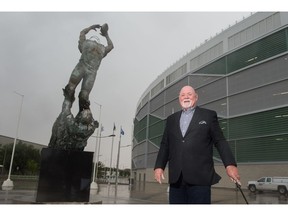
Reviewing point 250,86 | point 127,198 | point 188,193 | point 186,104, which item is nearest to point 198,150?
point 188,193

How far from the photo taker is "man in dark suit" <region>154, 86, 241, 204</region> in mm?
2857

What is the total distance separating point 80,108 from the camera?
973 cm

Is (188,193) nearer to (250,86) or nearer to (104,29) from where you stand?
(104,29)

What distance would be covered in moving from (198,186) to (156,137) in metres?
45.0

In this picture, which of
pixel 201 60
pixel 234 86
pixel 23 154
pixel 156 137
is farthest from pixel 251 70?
pixel 23 154

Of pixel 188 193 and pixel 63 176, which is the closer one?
pixel 188 193

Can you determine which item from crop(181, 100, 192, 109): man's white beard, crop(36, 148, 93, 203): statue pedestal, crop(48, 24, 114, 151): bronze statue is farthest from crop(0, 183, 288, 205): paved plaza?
crop(181, 100, 192, 109): man's white beard

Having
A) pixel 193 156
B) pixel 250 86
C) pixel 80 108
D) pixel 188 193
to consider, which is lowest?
pixel 188 193

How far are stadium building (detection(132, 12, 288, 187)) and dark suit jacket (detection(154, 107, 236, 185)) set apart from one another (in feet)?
88.4

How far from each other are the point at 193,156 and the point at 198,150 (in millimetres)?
81

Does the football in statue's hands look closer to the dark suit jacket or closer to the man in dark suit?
the man in dark suit

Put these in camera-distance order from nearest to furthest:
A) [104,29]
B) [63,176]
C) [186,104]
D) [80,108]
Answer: [186,104]
[63,176]
[80,108]
[104,29]

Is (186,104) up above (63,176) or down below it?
above

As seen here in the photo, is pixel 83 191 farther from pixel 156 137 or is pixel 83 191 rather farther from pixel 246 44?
pixel 156 137
